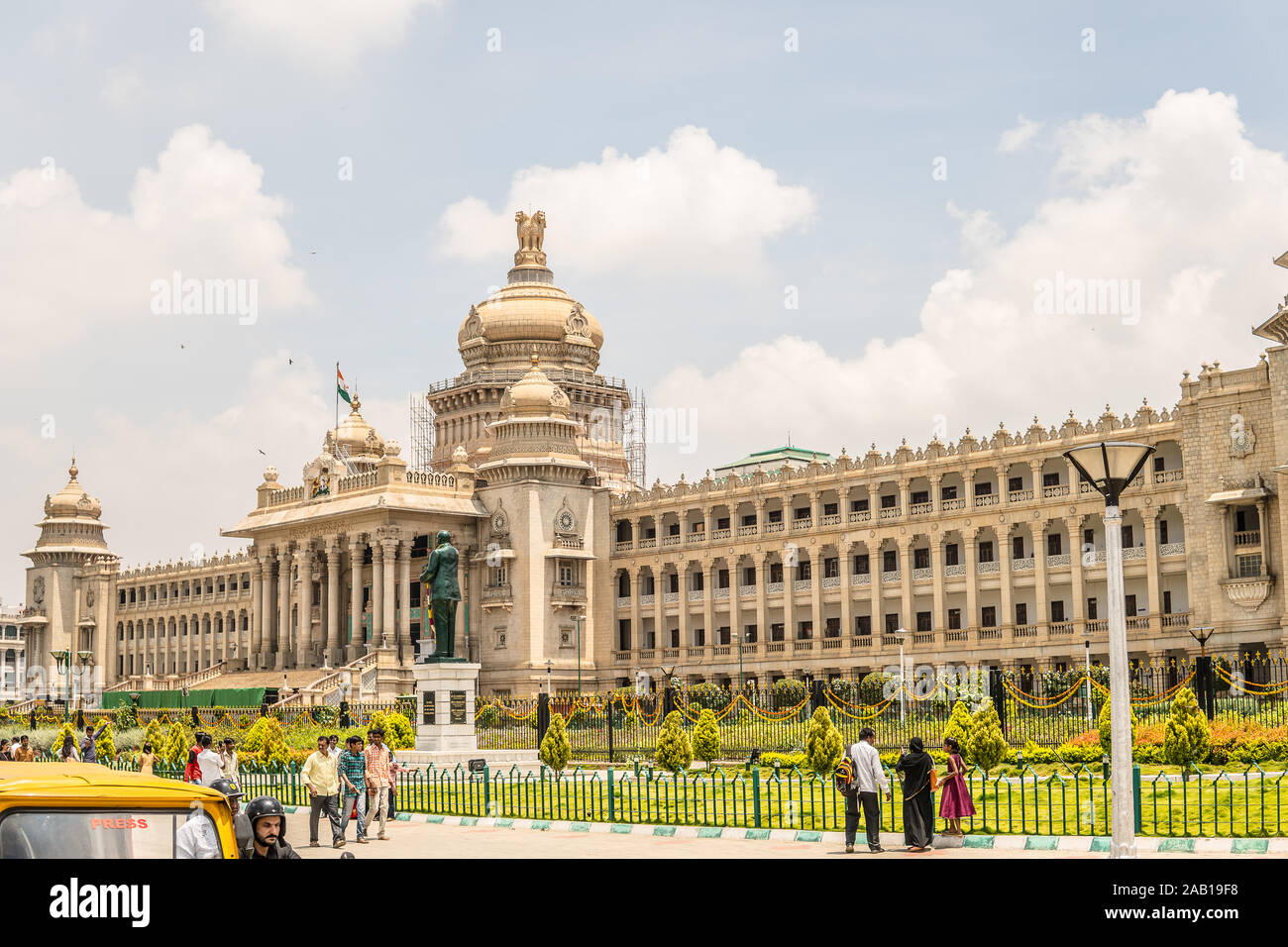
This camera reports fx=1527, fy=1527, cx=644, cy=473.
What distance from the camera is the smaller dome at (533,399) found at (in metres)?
69.9

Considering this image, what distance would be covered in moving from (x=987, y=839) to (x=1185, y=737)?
679 centimetres

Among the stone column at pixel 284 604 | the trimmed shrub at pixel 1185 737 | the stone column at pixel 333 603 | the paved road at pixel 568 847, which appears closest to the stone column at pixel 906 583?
the stone column at pixel 333 603

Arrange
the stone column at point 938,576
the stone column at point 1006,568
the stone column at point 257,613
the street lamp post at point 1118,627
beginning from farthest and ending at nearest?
the stone column at point 257,613, the stone column at point 938,576, the stone column at point 1006,568, the street lamp post at point 1118,627

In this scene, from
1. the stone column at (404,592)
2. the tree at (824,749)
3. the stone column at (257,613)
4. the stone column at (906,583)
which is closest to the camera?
the tree at (824,749)

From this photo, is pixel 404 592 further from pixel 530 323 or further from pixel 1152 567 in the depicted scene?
pixel 1152 567

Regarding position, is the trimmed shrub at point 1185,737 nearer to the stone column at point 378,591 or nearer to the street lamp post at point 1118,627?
the street lamp post at point 1118,627

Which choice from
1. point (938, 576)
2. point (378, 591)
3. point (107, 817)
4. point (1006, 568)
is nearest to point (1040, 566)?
point (1006, 568)

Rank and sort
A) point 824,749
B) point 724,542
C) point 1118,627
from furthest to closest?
point 724,542, point 824,749, point 1118,627

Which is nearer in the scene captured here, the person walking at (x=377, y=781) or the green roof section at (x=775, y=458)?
the person walking at (x=377, y=781)

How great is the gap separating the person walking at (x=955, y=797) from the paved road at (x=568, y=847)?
A: 37 centimetres

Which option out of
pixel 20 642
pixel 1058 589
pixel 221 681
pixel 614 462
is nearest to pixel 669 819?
pixel 1058 589

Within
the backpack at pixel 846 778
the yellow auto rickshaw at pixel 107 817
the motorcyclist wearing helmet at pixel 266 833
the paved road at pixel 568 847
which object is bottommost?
the paved road at pixel 568 847

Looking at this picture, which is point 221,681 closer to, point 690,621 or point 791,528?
point 690,621

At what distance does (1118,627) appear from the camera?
14.1 metres
